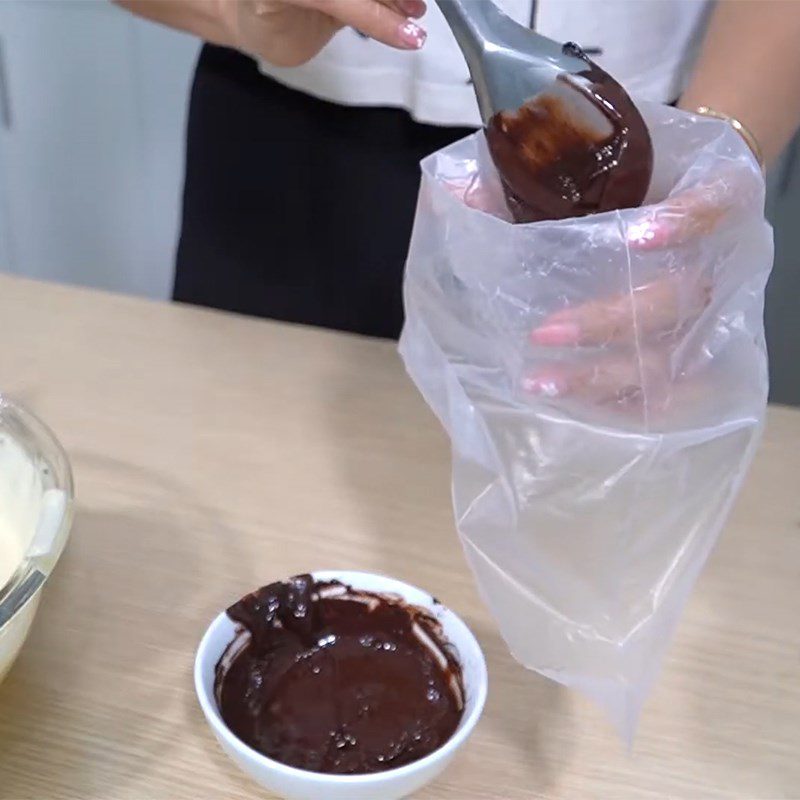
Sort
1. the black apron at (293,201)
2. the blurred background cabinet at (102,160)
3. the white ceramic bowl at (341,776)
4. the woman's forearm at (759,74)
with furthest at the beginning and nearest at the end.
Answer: the blurred background cabinet at (102,160) → the black apron at (293,201) → the woman's forearm at (759,74) → the white ceramic bowl at (341,776)

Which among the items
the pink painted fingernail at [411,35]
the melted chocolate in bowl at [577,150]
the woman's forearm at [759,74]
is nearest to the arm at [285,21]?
the pink painted fingernail at [411,35]

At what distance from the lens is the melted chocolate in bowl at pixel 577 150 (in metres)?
0.46

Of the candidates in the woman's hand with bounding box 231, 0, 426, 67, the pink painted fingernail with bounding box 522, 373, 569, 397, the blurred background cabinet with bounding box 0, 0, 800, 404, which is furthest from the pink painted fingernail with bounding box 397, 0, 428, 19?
the blurred background cabinet with bounding box 0, 0, 800, 404

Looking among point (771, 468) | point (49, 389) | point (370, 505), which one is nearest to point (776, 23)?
point (771, 468)

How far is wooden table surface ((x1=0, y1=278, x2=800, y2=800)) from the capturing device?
0.45m

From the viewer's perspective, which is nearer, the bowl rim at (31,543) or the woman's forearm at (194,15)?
the bowl rim at (31,543)

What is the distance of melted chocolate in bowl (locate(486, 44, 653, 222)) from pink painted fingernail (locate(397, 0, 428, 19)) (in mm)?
109

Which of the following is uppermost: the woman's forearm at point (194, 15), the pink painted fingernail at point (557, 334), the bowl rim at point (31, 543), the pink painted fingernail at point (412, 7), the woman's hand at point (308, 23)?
the pink painted fingernail at point (412, 7)

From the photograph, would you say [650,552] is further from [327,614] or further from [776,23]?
[776,23]

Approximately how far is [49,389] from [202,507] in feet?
0.52

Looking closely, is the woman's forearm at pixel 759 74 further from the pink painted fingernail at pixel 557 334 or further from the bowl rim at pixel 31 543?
the bowl rim at pixel 31 543

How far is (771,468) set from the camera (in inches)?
25.1

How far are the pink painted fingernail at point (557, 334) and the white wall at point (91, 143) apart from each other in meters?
1.03

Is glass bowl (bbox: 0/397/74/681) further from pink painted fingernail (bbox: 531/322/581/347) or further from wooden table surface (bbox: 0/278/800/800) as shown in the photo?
pink painted fingernail (bbox: 531/322/581/347)
